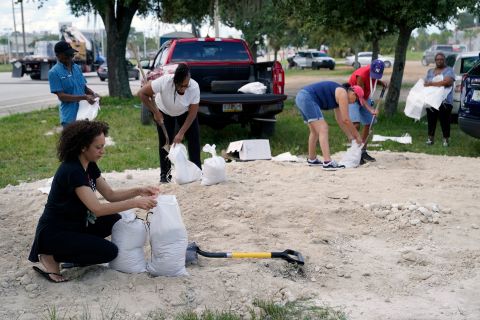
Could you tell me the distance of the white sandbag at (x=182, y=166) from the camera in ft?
23.4

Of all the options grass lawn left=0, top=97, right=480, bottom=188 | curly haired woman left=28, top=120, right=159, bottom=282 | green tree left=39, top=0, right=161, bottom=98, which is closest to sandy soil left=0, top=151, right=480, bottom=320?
curly haired woman left=28, top=120, right=159, bottom=282

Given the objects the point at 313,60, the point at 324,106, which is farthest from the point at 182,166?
the point at 313,60

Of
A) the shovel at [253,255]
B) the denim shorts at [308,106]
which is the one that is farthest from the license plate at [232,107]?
the shovel at [253,255]

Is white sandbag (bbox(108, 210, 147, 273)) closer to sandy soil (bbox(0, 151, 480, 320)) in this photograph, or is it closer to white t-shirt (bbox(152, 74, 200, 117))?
sandy soil (bbox(0, 151, 480, 320))

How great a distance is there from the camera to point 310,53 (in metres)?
53.1

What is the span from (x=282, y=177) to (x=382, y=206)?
5.81ft

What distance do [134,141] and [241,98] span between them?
237cm

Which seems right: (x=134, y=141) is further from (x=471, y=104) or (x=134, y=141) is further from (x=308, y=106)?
(x=471, y=104)

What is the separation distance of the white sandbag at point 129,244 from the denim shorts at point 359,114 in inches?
196

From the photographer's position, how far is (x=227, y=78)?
38.1 feet

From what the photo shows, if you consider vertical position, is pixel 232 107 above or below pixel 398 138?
above

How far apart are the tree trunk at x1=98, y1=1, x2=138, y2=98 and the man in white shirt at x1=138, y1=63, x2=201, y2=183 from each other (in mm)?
12195

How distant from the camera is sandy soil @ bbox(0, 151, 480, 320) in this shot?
4266 millimetres

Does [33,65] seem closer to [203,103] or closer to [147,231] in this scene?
[203,103]
